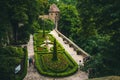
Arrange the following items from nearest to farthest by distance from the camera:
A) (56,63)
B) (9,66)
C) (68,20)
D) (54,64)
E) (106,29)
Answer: (106,29), (9,66), (54,64), (56,63), (68,20)

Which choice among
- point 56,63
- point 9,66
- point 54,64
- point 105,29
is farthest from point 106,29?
point 56,63

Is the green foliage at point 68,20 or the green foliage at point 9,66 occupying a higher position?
the green foliage at point 68,20

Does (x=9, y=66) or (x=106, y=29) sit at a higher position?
(x=106, y=29)

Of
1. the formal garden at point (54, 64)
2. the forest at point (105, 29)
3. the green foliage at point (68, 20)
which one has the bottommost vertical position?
the formal garden at point (54, 64)

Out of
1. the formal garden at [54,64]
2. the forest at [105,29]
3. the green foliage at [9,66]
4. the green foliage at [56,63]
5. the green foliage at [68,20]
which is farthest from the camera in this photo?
the green foliage at [68,20]

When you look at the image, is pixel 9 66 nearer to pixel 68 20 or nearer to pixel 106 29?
pixel 106 29

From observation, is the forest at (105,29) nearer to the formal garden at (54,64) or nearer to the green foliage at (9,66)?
the green foliage at (9,66)

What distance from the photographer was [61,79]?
21359mm

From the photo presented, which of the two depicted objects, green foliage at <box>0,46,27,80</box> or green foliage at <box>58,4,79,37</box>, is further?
green foliage at <box>58,4,79,37</box>

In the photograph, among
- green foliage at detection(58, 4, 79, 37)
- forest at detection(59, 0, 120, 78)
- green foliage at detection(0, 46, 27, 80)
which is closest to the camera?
forest at detection(59, 0, 120, 78)

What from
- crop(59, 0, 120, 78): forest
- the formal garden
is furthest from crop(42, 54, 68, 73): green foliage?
crop(59, 0, 120, 78): forest

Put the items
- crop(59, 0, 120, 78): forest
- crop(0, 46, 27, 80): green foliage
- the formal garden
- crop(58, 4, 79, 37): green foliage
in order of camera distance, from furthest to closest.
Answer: crop(58, 4, 79, 37): green foliage < the formal garden < crop(0, 46, 27, 80): green foliage < crop(59, 0, 120, 78): forest

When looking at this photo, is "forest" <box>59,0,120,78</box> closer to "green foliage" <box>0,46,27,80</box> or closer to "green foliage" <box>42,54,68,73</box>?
"green foliage" <box>0,46,27,80</box>

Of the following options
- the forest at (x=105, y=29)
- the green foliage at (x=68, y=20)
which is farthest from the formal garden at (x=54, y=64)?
the green foliage at (x=68, y=20)
